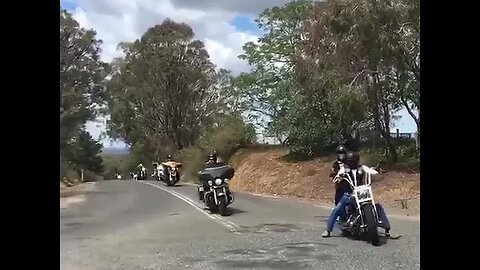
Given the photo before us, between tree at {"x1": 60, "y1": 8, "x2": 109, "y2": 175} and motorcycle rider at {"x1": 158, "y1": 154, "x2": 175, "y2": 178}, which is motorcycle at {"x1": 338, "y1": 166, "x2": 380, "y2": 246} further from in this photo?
tree at {"x1": 60, "y1": 8, "x2": 109, "y2": 175}

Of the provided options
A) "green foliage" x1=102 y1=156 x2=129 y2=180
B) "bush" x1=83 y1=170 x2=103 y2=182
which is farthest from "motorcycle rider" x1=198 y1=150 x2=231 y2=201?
"bush" x1=83 y1=170 x2=103 y2=182

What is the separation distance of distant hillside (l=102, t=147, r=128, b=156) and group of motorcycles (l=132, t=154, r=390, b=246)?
114 millimetres

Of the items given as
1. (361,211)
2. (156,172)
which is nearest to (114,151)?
(156,172)

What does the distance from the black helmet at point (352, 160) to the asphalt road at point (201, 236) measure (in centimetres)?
24

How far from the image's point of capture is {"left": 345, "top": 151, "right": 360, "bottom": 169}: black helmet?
8.72 feet

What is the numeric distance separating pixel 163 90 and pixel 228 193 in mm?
544

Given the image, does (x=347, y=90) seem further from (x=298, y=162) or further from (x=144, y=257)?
(x=144, y=257)

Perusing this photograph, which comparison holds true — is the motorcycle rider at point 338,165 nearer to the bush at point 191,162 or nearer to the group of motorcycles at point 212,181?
the group of motorcycles at point 212,181

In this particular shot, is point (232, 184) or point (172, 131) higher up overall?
point (172, 131)

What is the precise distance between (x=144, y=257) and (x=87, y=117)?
25.9 inches

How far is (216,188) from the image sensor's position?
8.87ft

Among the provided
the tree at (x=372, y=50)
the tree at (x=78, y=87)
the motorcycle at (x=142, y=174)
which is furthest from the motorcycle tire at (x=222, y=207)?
the tree at (x=372, y=50)

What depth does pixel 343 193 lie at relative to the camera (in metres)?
2.67
